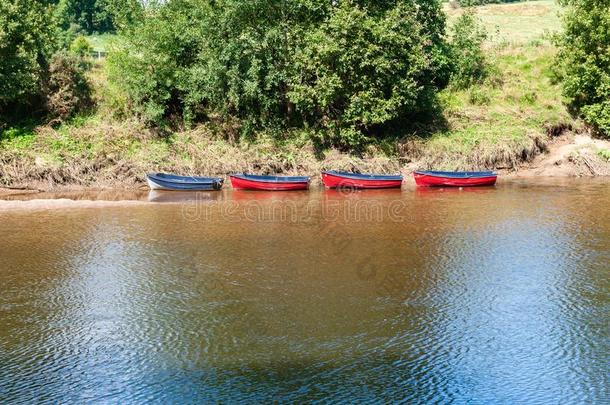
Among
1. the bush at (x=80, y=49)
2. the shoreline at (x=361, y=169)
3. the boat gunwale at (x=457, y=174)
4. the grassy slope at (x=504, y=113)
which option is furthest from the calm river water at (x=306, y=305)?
the bush at (x=80, y=49)

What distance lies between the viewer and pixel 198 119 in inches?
1697

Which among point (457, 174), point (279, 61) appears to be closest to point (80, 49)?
point (279, 61)

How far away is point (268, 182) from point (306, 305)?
60.9 ft

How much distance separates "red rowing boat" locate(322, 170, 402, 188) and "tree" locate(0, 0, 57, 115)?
706 inches

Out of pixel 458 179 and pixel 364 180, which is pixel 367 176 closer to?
pixel 364 180

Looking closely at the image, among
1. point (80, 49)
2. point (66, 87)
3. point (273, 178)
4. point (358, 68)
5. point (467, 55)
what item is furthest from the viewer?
point (80, 49)

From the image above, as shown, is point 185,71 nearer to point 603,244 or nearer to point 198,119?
point 198,119

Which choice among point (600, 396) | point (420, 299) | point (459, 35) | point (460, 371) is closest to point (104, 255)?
point (420, 299)

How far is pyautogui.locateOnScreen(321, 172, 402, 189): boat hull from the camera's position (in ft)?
122

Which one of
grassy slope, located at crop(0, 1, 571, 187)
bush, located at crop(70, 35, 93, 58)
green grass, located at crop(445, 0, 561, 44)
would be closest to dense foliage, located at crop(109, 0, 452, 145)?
grassy slope, located at crop(0, 1, 571, 187)

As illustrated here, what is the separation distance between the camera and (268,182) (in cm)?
3669

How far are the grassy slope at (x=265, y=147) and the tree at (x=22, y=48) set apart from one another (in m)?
2.31

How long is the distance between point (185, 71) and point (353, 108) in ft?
34.3

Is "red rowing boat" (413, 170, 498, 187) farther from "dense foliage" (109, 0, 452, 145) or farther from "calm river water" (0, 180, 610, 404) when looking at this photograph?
"calm river water" (0, 180, 610, 404)
